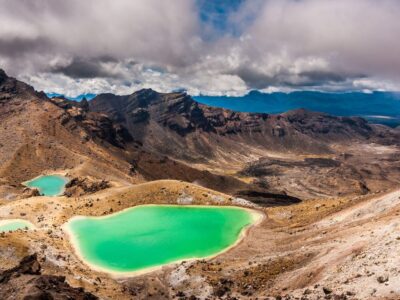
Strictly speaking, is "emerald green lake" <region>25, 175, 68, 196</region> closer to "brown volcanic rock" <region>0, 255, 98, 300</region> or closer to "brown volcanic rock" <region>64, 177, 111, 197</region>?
"brown volcanic rock" <region>64, 177, 111, 197</region>

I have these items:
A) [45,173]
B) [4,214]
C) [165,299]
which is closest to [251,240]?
[165,299]

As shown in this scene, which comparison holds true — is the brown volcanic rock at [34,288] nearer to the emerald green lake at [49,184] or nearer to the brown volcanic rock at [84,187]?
the brown volcanic rock at [84,187]

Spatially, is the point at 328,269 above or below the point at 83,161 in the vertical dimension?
below

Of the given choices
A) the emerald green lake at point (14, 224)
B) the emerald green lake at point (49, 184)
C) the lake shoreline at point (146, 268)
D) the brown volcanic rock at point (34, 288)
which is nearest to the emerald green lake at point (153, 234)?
the lake shoreline at point (146, 268)

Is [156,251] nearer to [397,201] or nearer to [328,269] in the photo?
[328,269]

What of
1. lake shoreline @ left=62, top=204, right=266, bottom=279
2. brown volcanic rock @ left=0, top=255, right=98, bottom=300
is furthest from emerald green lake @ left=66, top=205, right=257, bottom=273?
brown volcanic rock @ left=0, top=255, right=98, bottom=300

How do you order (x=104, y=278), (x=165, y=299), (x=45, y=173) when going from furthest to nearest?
(x=45, y=173) → (x=104, y=278) → (x=165, y=299)

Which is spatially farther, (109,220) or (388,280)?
(109,220)
